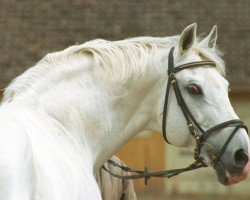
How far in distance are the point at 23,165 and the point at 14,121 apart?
0.92ft

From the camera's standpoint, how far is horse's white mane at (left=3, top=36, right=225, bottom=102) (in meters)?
4.98

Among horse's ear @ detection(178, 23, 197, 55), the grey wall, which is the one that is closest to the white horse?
horse's ear @ detection(178, 23, 197, 55)

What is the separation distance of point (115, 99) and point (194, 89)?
20.1 inches

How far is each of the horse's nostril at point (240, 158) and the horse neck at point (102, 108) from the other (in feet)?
2.01

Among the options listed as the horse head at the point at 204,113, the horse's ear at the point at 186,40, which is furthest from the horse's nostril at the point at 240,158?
the horse's ear at the point at 186,40

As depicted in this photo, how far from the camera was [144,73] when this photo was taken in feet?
17.3

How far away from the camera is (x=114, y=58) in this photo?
203 inches

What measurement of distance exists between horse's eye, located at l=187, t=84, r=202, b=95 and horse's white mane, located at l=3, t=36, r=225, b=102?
268 mm

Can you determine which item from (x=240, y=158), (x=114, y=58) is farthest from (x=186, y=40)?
(x=240, y=158)

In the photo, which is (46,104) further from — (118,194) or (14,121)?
(118,194)

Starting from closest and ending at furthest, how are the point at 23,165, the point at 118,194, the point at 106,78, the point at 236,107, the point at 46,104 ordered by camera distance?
the point at 23,165
the point at 46,104
the point at 106,78
the point at 118,194
the point at 236,107

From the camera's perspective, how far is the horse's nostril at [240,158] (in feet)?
16.3

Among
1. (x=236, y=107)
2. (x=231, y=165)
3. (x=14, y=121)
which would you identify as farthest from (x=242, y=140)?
(x=236, y=107)

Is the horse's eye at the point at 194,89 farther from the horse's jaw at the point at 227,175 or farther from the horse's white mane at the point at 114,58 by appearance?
the horse's jaw at the point at 227,175
